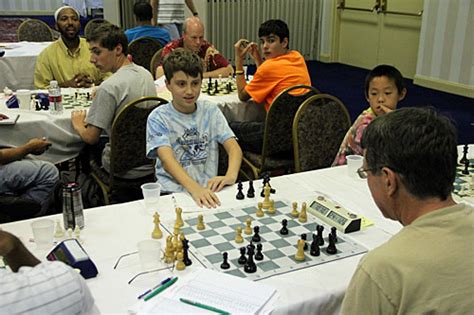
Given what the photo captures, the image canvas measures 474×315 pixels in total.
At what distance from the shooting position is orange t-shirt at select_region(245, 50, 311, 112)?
376cm

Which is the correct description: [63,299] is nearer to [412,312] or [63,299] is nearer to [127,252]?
[127,252]

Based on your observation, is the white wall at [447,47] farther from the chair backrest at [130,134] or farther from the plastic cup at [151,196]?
the plastic cup at [151,196]

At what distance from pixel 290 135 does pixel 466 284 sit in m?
2.43

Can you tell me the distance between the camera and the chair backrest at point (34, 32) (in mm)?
6652

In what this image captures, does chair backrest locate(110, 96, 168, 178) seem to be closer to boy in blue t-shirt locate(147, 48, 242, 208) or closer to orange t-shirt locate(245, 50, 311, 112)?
boy in blue t-shirt locate(147, 48, 242, 208)

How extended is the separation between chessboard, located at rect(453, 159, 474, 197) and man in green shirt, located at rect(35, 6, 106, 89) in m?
2.85

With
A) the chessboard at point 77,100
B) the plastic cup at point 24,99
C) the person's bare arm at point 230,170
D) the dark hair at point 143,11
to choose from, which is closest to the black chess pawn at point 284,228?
the person's bare arm at point 230,170

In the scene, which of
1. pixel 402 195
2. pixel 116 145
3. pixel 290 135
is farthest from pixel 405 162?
pixel 290 135

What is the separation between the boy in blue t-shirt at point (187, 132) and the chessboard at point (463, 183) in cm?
93

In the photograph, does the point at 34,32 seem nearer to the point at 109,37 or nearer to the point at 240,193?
the point at 109,37

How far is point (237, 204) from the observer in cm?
209

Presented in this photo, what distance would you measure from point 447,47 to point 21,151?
5.83 metres

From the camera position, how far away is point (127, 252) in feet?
5.53

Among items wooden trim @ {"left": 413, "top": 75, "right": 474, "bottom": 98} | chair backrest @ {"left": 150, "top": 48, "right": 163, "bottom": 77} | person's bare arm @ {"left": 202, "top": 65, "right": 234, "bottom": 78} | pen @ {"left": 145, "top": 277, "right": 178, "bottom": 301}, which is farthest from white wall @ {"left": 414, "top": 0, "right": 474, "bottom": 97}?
pen @ {"left": 145, "top": 277, "right": 178, "bottom": 301}
